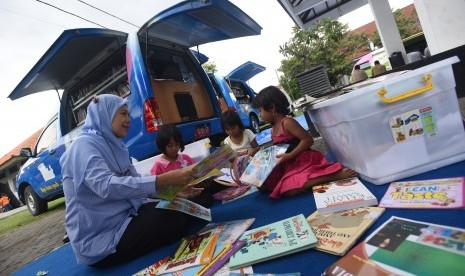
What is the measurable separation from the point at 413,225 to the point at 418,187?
17.1 inches

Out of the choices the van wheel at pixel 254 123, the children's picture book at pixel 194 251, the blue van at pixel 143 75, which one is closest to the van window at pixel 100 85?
the blue van at pixel 143 75

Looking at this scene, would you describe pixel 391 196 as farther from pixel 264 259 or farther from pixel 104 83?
pixel 104 83

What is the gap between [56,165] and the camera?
4727mm

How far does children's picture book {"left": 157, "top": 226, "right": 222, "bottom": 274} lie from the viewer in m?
1.43

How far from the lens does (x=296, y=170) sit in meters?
2.12

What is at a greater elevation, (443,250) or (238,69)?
(238,69)

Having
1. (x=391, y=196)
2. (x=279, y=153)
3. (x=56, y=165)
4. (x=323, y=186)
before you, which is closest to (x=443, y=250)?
(x=391, y=196)

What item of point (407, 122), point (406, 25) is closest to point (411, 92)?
point (407, 122)

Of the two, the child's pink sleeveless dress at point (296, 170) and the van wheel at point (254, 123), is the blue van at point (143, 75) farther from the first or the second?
the van wheel at point (254, 123)

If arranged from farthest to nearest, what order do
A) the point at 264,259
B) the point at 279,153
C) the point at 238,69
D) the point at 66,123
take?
the point at 238,69 → the point at 66,123 → the point at 279,153 → the point at 264,259

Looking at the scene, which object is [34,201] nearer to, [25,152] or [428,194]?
[25,152]

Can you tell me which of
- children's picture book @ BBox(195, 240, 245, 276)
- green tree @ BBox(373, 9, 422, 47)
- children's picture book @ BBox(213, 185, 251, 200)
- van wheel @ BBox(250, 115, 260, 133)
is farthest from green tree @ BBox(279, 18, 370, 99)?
children's picture book @ BBox(195, 240, 245, 276)

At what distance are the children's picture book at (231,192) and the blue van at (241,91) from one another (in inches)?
133

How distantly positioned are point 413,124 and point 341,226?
2.35ft
